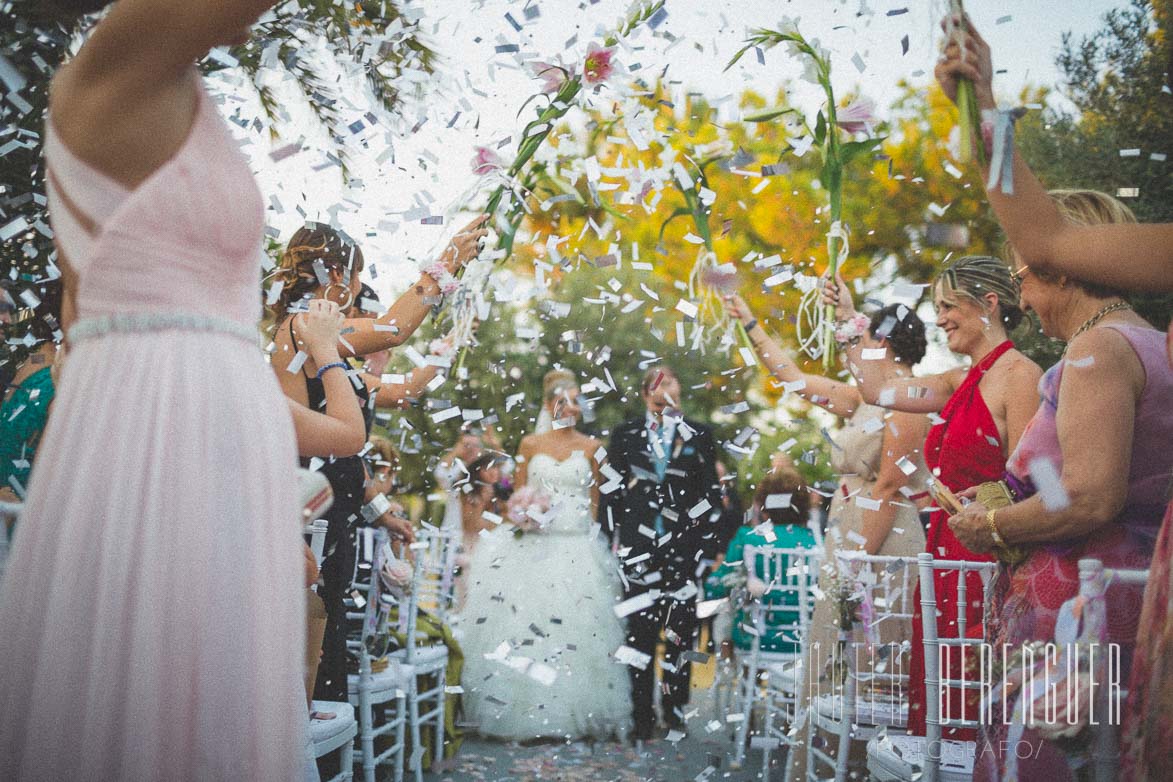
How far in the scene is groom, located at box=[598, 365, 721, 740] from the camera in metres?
5.27

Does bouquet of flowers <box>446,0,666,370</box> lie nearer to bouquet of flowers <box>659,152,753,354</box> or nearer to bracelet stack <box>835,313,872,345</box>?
bouquet of flowers <box>659,152,753,354</box>

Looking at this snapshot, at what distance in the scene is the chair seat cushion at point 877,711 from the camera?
10.1 feet

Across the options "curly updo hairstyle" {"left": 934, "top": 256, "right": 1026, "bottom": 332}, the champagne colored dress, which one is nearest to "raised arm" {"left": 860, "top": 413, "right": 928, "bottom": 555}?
the champagne colored dress

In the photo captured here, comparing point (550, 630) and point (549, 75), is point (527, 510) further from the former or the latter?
point (549, 75)

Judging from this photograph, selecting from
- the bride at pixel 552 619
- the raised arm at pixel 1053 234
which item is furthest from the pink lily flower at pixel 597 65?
the bride at pixel 552 619

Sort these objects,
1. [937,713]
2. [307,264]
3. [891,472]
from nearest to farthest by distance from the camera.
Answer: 1. [937,713]
2. [307,264]
3. [891,472]

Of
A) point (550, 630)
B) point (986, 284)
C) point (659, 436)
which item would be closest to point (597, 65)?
point (986, 284)

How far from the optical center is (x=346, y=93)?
350 centimetres

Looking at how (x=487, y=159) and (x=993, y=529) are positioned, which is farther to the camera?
(x=487, y=159)

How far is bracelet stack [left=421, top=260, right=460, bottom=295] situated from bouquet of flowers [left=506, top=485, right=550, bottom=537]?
2.56 m

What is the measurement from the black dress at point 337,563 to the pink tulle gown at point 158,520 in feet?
5.32

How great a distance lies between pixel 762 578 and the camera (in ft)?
15.8

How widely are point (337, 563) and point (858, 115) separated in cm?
230

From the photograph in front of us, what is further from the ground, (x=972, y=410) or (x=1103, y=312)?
(x=1103, y=312)
